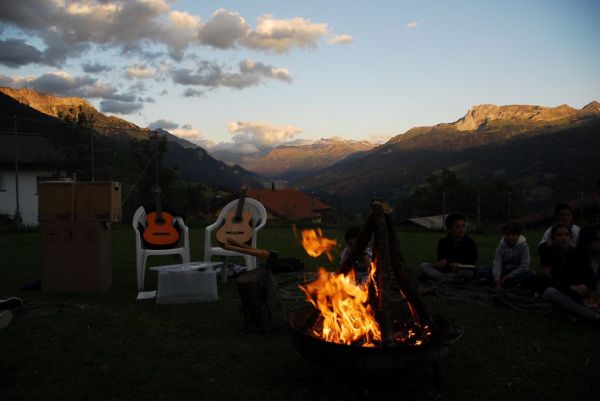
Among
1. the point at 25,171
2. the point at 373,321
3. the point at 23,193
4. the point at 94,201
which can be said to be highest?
the point at 25,171

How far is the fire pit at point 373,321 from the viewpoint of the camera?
2918mm

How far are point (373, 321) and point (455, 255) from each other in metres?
4.18

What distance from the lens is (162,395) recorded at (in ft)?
10.6

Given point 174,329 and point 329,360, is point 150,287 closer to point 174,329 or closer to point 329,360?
point 174,329

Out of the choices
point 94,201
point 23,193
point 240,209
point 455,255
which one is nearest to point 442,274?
point 455,255

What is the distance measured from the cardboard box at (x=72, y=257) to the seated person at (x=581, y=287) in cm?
563

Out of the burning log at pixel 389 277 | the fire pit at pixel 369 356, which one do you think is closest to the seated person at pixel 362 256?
the burning log at pixel 389 277

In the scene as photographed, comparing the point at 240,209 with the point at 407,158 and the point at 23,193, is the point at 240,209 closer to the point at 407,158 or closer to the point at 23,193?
the point at 23,193

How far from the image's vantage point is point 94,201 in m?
6.72

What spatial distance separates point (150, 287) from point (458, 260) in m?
4.51

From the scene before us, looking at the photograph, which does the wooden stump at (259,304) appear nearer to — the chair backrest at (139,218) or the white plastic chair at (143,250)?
the white plastic chair at (143,250)

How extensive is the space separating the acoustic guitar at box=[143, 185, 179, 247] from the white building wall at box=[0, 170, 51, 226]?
54.2 ft

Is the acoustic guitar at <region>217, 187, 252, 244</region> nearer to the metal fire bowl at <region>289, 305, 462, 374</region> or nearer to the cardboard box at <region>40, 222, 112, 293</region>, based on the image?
the cardboard box at <region>40, 222, 112, 293</region>

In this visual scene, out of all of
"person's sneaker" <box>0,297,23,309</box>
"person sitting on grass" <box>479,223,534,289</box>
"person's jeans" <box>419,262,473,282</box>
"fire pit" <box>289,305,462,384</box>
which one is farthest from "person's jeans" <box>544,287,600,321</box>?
"person's sneaker" <box>0,297,23,309</box>
